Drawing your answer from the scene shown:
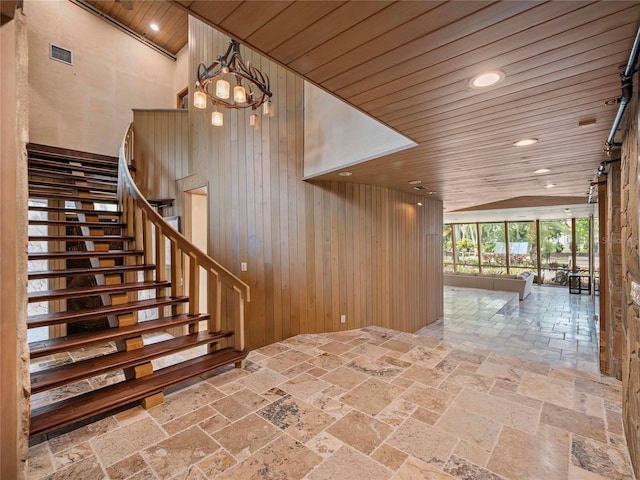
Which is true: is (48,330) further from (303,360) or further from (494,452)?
(494,452)

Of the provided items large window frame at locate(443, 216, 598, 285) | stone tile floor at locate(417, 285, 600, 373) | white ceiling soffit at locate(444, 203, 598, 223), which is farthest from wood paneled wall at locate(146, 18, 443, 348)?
large window frame at locate(443, 216, 598, 285)

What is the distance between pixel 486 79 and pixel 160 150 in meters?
5.62

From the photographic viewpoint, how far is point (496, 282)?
396 inches

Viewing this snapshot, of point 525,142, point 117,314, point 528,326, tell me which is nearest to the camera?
point 117,314

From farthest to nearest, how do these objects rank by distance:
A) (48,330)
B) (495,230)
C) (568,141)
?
1. (495,230)
2. (48,330)
3. (568,141)

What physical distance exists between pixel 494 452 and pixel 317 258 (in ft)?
9.23

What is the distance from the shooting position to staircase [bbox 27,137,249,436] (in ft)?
6.84

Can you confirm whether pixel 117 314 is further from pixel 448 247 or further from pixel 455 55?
pixel 448 247

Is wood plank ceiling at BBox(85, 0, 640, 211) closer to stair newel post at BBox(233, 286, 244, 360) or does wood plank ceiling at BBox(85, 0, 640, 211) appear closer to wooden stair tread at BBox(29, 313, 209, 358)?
stair newel post at BBox(233, 286, 244, 360)

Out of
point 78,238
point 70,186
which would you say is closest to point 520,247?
point 78,238

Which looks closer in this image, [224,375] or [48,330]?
[224,375]

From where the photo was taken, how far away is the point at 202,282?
17.3 feet

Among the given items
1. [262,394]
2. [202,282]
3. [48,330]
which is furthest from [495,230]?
[48,330]

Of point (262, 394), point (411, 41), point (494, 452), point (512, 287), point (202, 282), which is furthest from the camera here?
point (512, 287)
